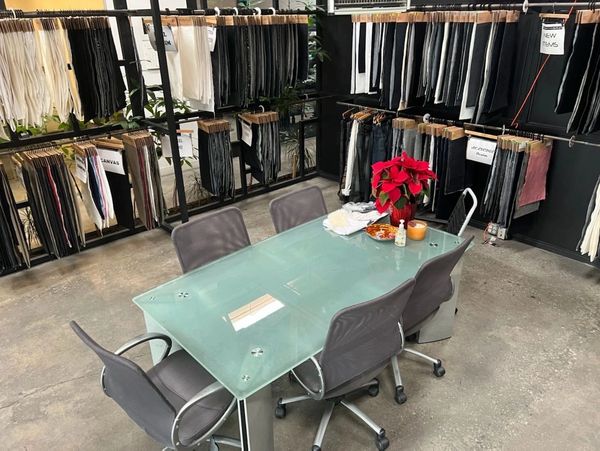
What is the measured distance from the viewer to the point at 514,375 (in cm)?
262

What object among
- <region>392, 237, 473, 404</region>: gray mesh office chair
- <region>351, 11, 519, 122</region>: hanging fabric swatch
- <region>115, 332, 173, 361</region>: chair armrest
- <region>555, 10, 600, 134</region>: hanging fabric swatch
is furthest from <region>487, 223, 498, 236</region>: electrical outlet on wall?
<region>115, 332, 173, 361</region>: chair armrest

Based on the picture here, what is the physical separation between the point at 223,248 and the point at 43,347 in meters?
1.39

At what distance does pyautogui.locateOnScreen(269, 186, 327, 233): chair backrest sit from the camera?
2840mm

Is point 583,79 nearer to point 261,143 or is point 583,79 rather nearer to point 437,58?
point 437,58

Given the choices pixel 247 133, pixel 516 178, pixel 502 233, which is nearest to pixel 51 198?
pixel 247 133

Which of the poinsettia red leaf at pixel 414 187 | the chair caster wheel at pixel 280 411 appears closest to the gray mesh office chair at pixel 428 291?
the poinsettia red leaf at pixel 414 187

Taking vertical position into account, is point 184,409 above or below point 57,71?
below

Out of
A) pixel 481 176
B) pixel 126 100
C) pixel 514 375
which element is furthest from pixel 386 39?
pixel 514 375

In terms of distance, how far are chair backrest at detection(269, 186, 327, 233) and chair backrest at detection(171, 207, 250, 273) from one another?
252mm

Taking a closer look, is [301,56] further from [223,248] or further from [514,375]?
[514,375]

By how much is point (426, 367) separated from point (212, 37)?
3046 mm

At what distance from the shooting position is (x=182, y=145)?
A: 3.95 meters

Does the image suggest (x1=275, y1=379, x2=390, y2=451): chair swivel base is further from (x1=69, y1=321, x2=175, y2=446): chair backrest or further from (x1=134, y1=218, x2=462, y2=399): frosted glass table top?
(x1=69, y1=321, x2=175, y2=446): chair backrest

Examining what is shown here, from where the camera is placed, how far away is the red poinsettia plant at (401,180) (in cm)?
251
